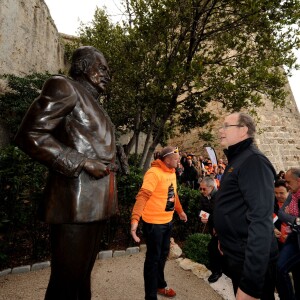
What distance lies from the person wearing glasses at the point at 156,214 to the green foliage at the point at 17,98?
6.57m

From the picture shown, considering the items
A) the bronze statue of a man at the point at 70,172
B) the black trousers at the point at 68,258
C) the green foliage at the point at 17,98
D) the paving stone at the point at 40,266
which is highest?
the green foliage at the point at 17,98

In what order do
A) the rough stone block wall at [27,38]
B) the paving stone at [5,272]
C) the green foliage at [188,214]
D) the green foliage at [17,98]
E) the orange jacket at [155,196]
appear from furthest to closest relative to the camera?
the rough stone block wall at [27,38] → the green foliage at [17,98] → the green foliage at [188,214] → the paving stone at [5,272] → the orange jacket at [155,196]

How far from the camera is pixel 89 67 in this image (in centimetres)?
167

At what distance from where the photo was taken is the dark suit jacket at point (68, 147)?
1362 mm

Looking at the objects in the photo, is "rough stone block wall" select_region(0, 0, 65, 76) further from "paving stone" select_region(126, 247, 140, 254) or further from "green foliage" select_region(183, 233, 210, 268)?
"green foliage" select_region(183, 233, 210, 268)

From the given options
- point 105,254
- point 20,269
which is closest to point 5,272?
point 20,269

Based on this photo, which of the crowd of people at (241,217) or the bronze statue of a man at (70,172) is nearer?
the bronze statue of a man at (70,172)

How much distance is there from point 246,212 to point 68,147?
4.07 ft

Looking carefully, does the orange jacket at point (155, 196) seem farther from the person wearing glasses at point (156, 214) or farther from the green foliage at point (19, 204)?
the green foliage at point (19, 204)

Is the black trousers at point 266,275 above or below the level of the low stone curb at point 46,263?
above

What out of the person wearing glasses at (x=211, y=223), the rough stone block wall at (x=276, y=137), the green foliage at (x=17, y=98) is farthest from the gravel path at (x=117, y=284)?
the rough stone block wall at (x=276, y=137)

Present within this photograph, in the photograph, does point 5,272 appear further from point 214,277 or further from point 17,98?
point 17,98

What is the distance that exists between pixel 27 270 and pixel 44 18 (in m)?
11.2

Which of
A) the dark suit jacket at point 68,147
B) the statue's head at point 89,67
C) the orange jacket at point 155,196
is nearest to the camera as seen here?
the dark suit jacket at point 68,147
